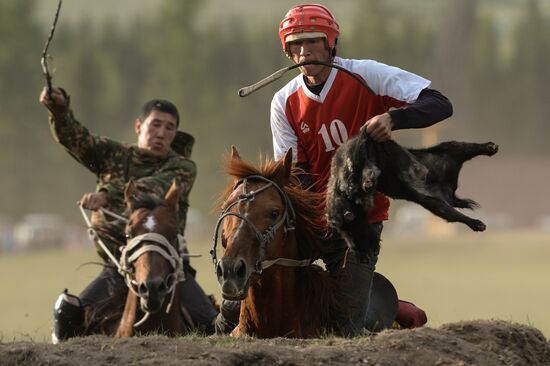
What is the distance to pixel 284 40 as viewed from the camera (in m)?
7.80

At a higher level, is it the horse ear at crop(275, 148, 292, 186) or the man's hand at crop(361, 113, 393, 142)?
the man's hand at crop(361, 113, 393, 142)

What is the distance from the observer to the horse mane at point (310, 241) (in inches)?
297

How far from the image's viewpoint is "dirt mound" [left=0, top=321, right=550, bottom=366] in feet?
19.3

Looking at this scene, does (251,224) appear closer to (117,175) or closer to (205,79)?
(117,175)

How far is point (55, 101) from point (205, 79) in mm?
63979

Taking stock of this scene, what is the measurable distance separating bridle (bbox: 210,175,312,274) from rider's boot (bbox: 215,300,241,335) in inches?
24.6

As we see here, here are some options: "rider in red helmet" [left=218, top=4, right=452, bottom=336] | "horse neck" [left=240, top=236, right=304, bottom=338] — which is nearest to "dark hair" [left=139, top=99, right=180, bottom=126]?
"rider in red helmet" [left=218, top=4, right=452, bottom=336]

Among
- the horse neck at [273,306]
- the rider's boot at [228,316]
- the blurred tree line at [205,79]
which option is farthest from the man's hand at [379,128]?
the blurred tree line at [205,79]

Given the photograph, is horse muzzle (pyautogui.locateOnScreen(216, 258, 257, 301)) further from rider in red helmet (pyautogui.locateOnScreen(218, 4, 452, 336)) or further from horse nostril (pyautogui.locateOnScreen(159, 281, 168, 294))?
horse nostril (pyautogui.locateOnScreen(159, 281, 168, 294))

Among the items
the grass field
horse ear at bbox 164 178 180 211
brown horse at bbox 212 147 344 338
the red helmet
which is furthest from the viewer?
the grass field

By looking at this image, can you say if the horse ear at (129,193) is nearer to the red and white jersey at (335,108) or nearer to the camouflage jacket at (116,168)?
the camouflage jacket at (116,168)

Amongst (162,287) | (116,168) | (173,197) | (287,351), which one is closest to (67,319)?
(162,287)

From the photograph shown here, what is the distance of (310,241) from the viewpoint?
7648 mm

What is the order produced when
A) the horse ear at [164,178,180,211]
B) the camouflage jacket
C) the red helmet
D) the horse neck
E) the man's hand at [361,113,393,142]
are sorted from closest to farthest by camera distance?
the man's hand at [361,113,393,142] < the horse neck < the red helmet < the horse ear at [164,178,180,211] < the camouflage jacket
